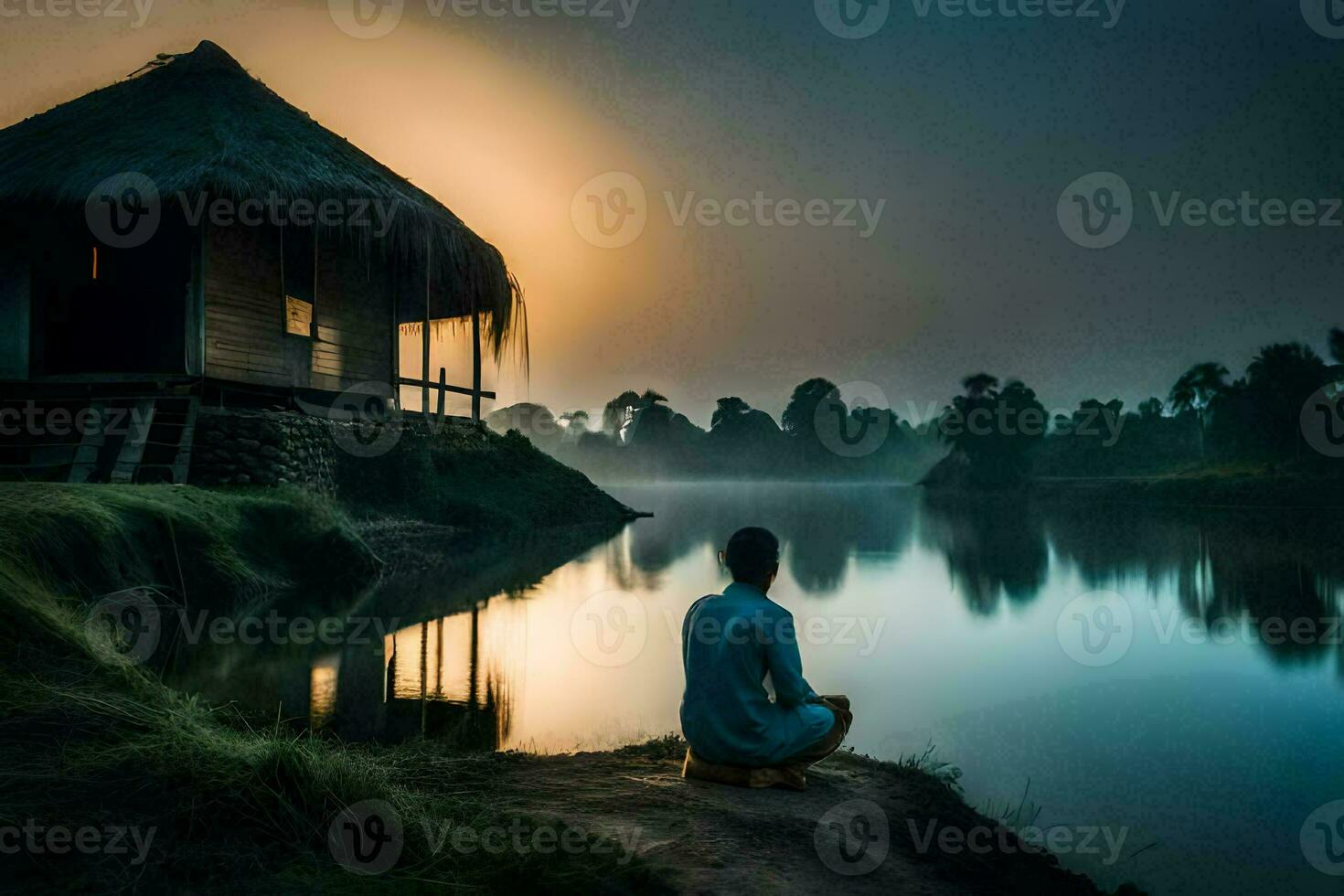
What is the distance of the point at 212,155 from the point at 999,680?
13951mm

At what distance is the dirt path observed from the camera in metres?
3.28

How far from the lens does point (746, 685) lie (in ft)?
13.3

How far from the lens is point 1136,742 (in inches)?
250

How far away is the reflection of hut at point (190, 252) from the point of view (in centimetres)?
1340

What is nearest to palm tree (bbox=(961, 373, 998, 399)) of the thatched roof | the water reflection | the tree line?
the tree line
